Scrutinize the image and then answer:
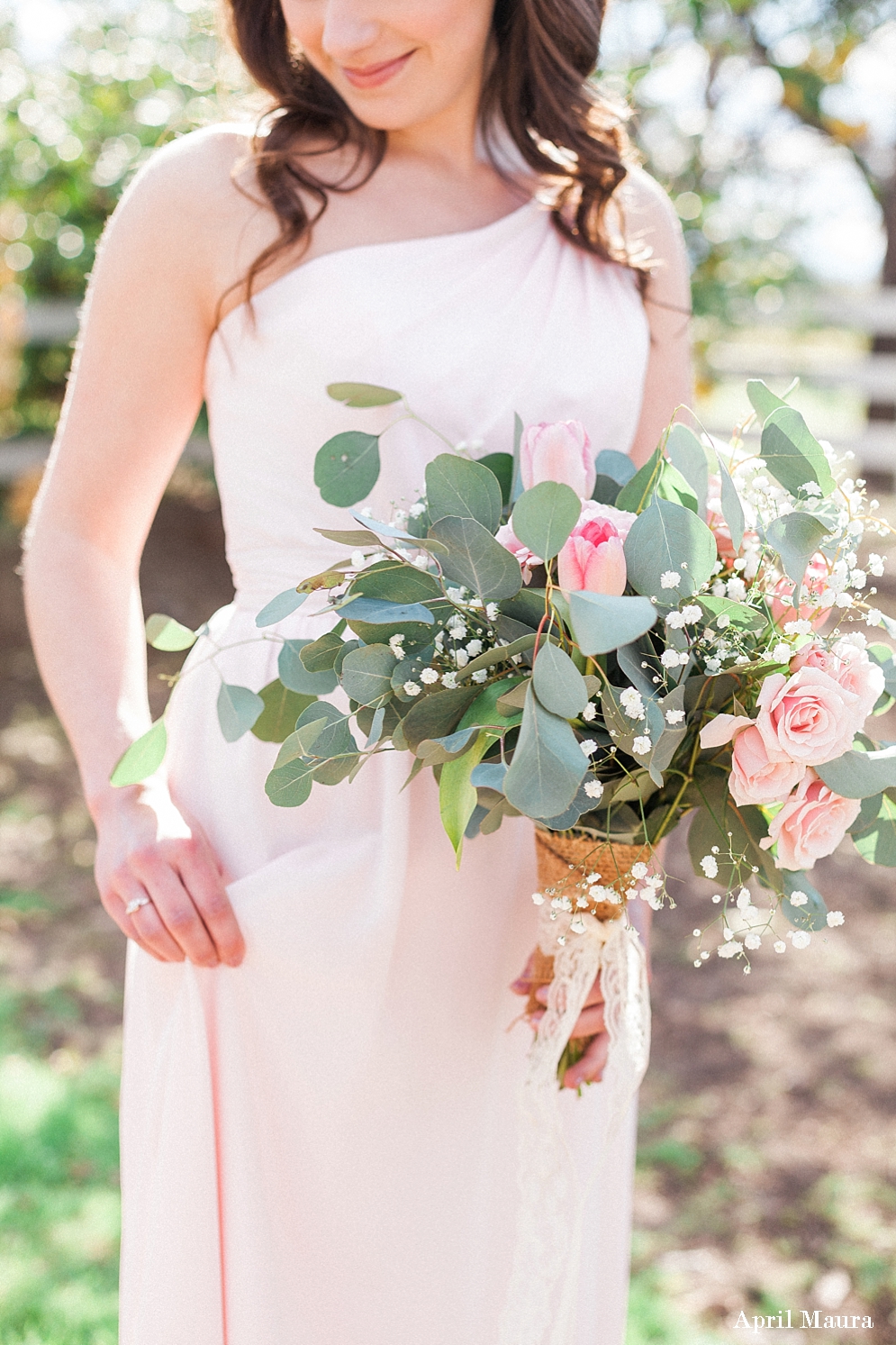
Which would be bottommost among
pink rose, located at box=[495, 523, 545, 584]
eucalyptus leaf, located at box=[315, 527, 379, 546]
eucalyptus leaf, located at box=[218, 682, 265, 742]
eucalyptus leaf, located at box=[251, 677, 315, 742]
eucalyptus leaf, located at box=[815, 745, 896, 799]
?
eucalyptus leaf, located at box=[251, 677, 315, 742]

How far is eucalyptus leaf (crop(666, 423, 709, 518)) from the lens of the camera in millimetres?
1291

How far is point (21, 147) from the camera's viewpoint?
16.4 ft

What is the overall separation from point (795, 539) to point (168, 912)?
0.84m

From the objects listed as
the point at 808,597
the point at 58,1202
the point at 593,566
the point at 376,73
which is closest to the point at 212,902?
the point at 593,566

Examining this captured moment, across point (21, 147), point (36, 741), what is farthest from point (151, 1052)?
point (21, 147)

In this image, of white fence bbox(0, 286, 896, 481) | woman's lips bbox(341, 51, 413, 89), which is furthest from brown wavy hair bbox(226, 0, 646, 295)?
white fence bbox(0, 286, 896, 481)

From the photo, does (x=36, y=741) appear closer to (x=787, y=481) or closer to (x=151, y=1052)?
(x=151, y=1052)

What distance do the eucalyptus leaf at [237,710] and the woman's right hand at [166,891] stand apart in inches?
7.5

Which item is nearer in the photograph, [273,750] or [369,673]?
[369,673]

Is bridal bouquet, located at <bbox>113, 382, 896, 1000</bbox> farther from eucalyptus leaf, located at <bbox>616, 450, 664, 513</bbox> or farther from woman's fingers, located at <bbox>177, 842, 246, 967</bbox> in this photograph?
woman's fingers, located at <bbox>177, 842, 246, 967</bbox>

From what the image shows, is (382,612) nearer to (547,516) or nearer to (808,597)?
(547,516)

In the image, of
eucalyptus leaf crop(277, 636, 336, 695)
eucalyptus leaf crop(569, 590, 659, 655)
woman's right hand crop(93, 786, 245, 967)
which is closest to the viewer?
eucalyptus leaf crop(569, 590, 659, 655)

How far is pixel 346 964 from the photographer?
1.58 metres

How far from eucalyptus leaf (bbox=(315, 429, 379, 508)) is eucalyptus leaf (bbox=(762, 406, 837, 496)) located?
455mm
